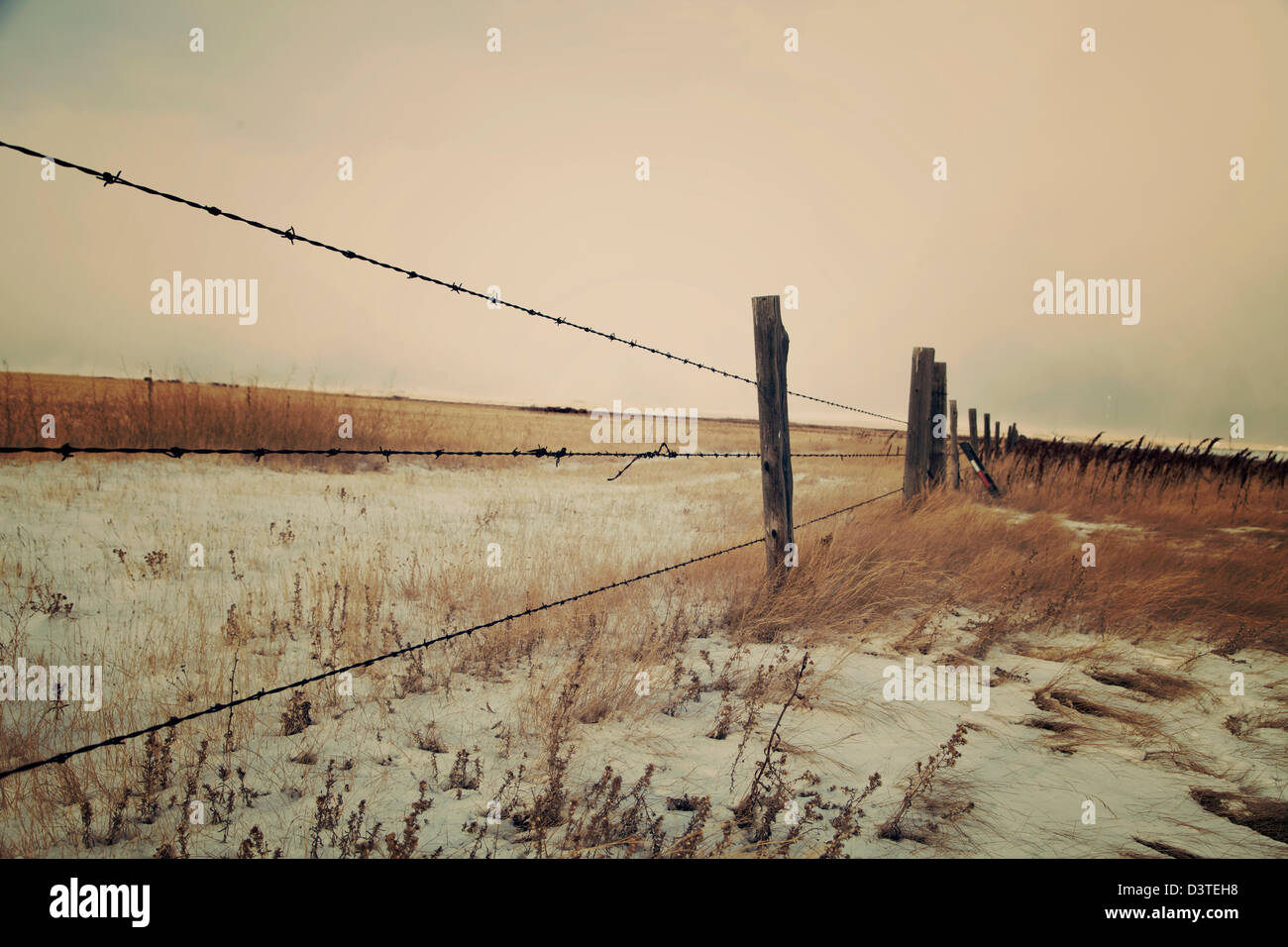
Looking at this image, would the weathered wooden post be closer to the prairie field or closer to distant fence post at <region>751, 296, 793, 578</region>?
the prairie field

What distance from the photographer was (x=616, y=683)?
10.5ft

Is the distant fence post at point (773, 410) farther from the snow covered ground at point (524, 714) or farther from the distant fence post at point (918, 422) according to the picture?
the distant fence post at point (918, 422)

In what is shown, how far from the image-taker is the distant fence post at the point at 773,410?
436 cm

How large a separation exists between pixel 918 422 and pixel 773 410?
3.90m

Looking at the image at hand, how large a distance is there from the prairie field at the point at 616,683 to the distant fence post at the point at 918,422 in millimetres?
587

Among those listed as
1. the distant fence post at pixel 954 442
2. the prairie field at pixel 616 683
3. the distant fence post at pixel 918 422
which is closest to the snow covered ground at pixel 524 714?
the prairie field at pixel 616 683

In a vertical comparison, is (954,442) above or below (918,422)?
below

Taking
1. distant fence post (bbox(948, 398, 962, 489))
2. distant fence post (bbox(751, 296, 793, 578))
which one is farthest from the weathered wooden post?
distant fence post (bbox(751, 296, 793, 578))

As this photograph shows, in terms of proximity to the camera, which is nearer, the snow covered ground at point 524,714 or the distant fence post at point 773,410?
the snow covered ground at point 524,714

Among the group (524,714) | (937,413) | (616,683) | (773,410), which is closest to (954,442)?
(937,413)

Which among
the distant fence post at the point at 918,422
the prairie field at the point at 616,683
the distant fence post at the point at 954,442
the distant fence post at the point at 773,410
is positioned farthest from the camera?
the distant fence post at the point at 954,442

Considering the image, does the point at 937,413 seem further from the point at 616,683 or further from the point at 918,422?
the point at 616,683
